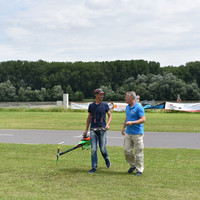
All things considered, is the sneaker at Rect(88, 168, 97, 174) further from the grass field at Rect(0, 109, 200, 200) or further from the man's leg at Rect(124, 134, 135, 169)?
the man's leg at Rect(124, 134, 135, 169)

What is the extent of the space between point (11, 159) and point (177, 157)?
4694mm

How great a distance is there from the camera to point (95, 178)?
7.43 meters

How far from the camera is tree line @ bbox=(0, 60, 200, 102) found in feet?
284

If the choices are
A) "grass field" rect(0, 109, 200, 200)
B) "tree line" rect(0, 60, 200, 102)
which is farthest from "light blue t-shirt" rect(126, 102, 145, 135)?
"tree line" rect(0, 60, 200, 102)

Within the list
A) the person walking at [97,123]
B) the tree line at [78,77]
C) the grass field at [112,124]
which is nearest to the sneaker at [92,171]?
the person walking at [97,123]

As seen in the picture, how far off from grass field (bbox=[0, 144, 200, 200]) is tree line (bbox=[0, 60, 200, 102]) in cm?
7487

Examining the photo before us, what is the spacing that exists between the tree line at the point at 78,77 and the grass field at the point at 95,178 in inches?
2948

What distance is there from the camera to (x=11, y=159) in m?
9.97

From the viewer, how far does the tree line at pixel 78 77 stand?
86.4 metres

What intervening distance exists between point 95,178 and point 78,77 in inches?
3749

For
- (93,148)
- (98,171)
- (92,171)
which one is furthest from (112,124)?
(92,171)

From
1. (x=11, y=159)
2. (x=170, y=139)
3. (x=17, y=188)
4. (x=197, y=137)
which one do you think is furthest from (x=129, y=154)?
(x=197, y=137)

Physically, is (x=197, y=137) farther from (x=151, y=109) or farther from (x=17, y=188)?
(x=151, y=109)

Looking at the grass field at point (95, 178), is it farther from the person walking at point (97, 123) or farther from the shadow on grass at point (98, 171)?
the person walking at point (97, 123)
